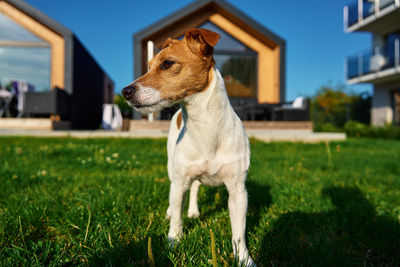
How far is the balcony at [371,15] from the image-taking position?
14.9 metres

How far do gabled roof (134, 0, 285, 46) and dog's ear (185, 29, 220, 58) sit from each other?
930cm

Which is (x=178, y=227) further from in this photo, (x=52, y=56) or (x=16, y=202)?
(x=52, y=56)

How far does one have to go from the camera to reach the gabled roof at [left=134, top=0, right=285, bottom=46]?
1015 cm

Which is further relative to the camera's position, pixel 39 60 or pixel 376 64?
pixel 376 64

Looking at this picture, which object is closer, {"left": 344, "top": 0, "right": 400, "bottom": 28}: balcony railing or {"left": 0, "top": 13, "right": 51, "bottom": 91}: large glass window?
{"left": 0, "top": 13, "right": 51, "bottom": 91}: large glass window

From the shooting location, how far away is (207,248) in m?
1.66

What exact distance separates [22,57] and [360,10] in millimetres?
19095

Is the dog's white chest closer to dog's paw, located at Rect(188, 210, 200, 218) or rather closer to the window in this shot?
dog's paw, located at Rect(188, 210, 200, 218)

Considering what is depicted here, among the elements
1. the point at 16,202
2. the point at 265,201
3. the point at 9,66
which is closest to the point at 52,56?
the point at 9,66

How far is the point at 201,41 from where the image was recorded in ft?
5.04

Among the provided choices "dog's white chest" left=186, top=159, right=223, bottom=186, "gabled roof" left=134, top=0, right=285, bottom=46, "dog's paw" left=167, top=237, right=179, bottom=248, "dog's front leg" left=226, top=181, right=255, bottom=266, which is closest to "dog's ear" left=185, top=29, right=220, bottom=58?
"dog's white chest" left=186, top=159, right=223, bottom=186

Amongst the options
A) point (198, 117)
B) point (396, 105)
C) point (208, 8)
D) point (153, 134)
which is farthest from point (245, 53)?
point (396, 105)

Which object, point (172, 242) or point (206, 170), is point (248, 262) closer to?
point (172, 242)

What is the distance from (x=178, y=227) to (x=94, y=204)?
902mm
